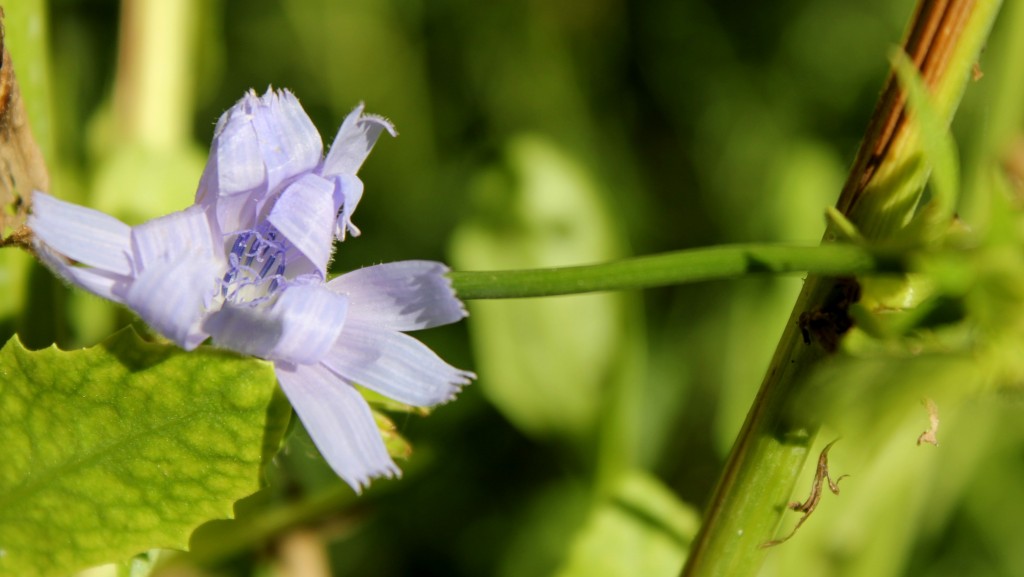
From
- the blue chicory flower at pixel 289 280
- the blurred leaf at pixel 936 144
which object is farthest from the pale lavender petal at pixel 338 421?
the blurred leaf at pixel 936 144

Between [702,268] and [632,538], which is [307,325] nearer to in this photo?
[702,268]

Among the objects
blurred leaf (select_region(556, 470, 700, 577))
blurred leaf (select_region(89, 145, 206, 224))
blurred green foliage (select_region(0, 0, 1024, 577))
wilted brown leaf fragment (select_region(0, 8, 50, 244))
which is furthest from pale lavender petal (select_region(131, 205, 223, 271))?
blurred leaf (select_region(556, 470, 700, 577))

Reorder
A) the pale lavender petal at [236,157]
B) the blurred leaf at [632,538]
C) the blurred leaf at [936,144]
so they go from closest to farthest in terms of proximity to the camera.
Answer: the blurred leaf at [936,144]
the pale lavender petal at [236,157]
the blurred leaf at [632,538]

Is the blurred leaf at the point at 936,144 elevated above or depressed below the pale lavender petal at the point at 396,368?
above

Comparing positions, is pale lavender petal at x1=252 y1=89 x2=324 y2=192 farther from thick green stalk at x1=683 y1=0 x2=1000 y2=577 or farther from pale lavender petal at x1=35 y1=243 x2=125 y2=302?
thick green stalk at x1=683 y1=0 x2=1000 y2=577

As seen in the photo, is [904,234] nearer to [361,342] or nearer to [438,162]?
[361,342]

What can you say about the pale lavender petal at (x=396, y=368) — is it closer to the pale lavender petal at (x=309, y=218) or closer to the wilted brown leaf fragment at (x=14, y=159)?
the pale lavender petal at (x=309, y=218)
